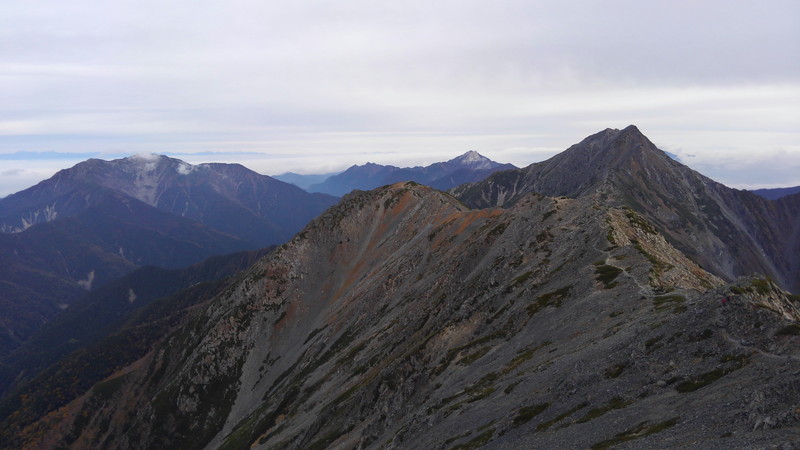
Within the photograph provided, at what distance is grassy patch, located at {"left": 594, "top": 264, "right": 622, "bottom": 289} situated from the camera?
216 ft

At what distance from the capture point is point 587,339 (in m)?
54.8

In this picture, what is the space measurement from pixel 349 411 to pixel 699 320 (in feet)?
191

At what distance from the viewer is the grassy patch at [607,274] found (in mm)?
65812

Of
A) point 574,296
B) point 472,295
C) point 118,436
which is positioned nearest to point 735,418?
point 574,296

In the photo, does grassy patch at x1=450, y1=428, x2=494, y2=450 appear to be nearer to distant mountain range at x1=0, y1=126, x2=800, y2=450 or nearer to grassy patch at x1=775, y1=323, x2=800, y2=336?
distant mountain range at x1=0, y1=126, x2=800, y2=450

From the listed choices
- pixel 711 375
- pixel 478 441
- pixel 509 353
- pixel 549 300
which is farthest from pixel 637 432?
pixel 549 300

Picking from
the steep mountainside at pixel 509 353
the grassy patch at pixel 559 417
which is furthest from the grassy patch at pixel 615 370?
the grassy patch at pixel 559 417

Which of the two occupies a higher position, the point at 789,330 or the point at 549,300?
the point at 789,330

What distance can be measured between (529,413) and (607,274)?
30.9m

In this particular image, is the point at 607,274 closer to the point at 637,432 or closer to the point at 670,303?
the point at 670,303

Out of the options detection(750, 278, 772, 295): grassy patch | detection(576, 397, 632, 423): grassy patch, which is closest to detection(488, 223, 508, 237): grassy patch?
detection(750, 278, 772, 295): grassy patch

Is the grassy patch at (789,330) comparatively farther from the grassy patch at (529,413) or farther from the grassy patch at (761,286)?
the grassy patch at (529,413)

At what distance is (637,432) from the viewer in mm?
33625

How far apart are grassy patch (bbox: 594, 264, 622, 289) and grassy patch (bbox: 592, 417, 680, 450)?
33237 mm
